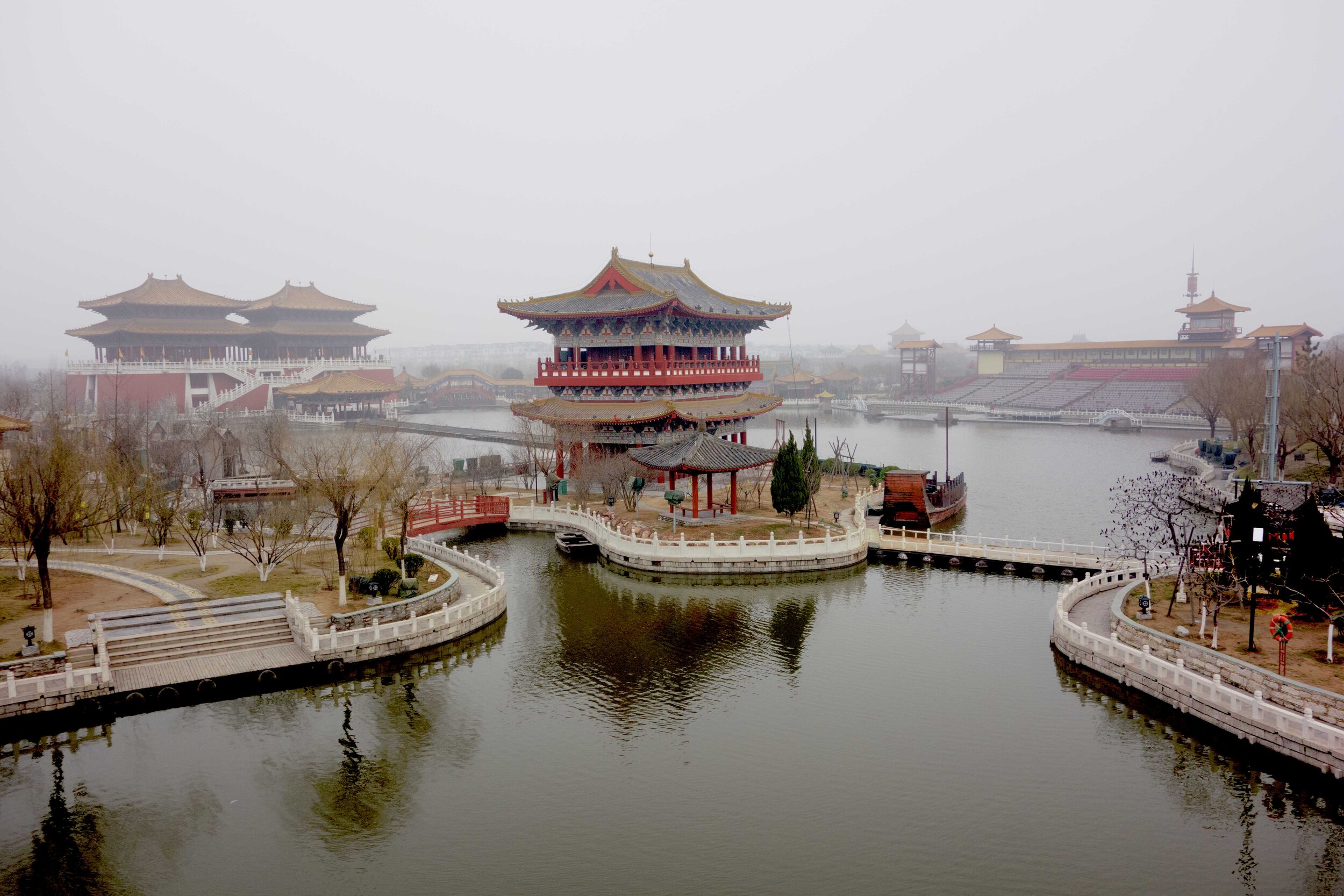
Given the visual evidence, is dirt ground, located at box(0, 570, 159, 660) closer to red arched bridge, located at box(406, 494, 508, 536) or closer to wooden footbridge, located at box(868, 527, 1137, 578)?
red arched bridge, located at box(406, 494, 508, 536)

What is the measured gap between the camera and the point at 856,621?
1003 inches

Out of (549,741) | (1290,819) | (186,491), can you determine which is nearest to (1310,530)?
(1290,819)

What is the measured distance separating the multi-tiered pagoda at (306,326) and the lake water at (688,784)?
263ft

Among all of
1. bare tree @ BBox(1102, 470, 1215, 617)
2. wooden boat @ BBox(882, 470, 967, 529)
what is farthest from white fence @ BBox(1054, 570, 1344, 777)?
wooden boat @ BBox(882, 470, 967, 529)

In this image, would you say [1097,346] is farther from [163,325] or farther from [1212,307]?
[163,325]

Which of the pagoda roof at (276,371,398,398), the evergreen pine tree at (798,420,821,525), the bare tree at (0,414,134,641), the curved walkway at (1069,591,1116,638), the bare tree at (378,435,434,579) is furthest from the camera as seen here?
the pagoda roof at (276,371,398,398)

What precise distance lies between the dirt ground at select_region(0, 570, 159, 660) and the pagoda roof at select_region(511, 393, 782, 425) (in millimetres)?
21847

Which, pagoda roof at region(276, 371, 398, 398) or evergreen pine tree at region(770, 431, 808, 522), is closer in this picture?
evergreen pine tree at region(770, 431, 808, 522)

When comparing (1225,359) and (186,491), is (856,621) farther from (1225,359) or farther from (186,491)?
(1225,359)

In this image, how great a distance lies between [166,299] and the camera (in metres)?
87.8

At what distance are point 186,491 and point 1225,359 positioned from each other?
79051 mm

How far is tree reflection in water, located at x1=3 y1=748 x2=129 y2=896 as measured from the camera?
13023 millimetres

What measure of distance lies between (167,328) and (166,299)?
3.39 meters

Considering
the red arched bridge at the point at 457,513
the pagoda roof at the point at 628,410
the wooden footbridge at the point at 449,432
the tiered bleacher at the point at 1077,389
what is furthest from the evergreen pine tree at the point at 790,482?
the tiered bleacher at the point at 1077,389
